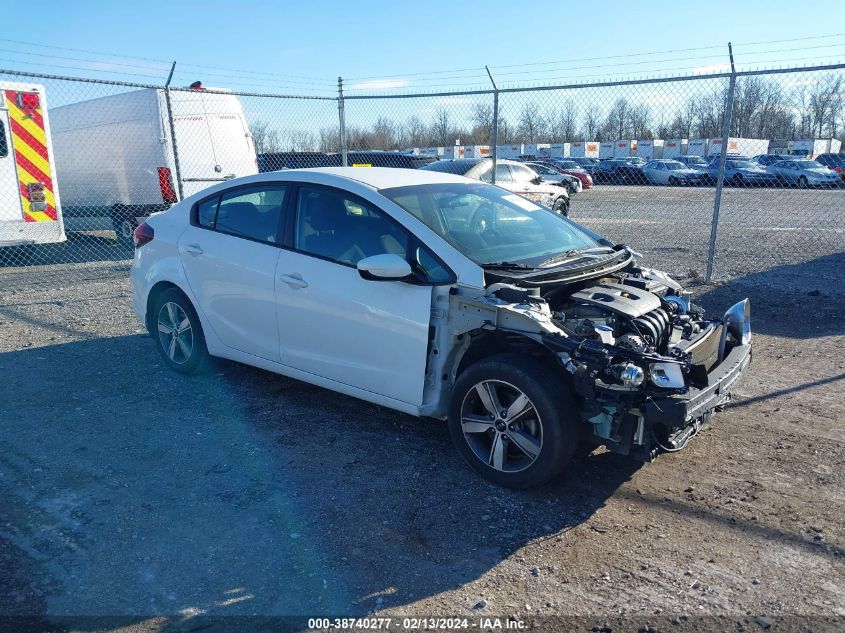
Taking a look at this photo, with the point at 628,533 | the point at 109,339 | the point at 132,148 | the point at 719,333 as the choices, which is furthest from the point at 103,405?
the point at 132,148

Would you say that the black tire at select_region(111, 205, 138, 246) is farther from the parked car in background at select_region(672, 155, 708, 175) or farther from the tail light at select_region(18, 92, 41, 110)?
the parked car in background at select_region(672, 155, 708, 175)

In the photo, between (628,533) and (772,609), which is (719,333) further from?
(772,609)

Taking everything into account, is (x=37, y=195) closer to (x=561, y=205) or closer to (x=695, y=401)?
(x=695, y=401)

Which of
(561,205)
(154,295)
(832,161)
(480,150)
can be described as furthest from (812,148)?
(154,295)

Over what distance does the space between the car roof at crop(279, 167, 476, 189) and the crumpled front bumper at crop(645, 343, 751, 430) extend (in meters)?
2.25

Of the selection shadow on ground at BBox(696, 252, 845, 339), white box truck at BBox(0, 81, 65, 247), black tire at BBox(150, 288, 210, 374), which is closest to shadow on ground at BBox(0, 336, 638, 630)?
black tire at BBox(150, 288, 210, 374)

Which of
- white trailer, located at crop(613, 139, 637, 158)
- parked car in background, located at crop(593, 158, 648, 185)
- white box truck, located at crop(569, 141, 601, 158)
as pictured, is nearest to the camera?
parked car in background, located at crop(593, 158, 648, 185)

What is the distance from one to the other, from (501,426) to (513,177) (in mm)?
15442

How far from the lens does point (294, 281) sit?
468 centimetres

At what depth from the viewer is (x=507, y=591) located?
3064 millimetres

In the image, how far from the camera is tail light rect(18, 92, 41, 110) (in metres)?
10.1

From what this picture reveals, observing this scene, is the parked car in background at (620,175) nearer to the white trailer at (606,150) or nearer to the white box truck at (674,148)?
the white box truck at (674,148)

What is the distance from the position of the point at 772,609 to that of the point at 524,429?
4.69ft

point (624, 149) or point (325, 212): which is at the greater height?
point (325, 212)
